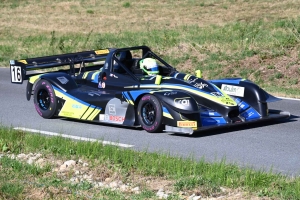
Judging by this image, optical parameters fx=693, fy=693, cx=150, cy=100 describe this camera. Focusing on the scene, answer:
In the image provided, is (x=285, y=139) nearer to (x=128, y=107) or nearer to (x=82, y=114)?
(x=128, y=107)

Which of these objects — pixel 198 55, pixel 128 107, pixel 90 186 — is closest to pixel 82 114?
pixel 128 107

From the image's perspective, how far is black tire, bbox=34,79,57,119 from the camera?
40.6ft

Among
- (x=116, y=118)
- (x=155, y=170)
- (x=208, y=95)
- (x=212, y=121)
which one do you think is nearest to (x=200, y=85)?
(x=208, y=95)

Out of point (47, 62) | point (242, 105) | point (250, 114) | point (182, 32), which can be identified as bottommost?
point (250, 114)

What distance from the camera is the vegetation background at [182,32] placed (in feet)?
58.8

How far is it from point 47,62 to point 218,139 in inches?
164

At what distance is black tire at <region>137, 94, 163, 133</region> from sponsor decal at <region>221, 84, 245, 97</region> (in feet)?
5.40

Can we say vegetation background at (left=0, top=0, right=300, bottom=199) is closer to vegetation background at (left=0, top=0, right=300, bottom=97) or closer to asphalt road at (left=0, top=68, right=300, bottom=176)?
vegetation background at (left=0, top=0, right=300, bottom=97)

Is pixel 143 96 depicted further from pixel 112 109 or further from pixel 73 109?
pixel 73 109

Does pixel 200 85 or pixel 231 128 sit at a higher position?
pixel 200 85

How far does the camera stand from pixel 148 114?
36.0 feet

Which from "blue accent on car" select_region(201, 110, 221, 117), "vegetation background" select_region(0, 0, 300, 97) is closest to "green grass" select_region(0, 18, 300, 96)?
"vegetation background" select_region(0, 0, 300, 97)

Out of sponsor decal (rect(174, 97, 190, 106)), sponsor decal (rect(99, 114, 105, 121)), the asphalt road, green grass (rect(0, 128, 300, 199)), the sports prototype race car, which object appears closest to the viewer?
green grass (rect(0, 128, 300, 199))

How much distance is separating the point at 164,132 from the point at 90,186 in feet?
11.8
